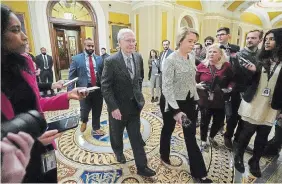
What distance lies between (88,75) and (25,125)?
2.31 m

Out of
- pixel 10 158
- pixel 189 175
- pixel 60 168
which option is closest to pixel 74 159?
pixel 60 168

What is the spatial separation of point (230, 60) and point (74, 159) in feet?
8.13

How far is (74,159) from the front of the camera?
7.34ft

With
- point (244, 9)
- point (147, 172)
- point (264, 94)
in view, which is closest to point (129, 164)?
point (147, 172)

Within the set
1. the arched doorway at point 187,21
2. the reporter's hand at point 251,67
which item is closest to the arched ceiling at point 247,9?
the arched doorway at point 187,21

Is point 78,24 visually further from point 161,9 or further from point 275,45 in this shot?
point 275,45

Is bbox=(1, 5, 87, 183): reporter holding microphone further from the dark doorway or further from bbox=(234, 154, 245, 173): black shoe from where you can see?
the dark doorway

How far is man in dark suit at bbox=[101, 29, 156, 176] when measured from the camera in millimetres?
1727

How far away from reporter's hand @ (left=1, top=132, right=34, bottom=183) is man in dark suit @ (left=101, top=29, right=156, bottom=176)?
1229 mm

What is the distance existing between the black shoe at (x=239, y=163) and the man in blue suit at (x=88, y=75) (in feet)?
6.66

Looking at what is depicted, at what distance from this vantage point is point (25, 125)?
1.93 ft

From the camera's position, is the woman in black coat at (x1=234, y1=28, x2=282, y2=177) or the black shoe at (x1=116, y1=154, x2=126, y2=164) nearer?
the woman in black coat at (x1=234, y1=28, x2=282, y2=177)

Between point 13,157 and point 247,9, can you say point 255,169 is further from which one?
point 247,9

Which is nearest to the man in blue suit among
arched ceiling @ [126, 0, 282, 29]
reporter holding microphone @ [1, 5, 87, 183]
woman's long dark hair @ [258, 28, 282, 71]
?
reporter holding microphone @ [1, 5, 87, 183]
